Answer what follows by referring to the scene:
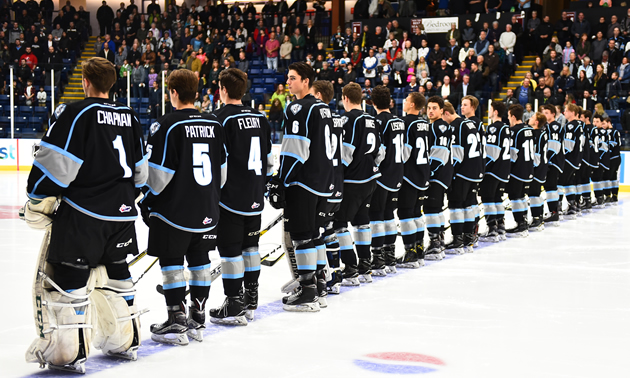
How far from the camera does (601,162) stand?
13.2 metres

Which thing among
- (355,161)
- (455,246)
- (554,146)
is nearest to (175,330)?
(355,161)

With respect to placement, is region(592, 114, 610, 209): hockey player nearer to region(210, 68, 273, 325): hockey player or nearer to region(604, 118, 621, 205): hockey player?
region(604, 118, 621, 205): hockey player

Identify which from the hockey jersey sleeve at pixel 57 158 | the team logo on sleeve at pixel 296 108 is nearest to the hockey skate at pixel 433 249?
the team logo on sleeve at pixel 296 108

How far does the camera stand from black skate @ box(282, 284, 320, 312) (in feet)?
16.8

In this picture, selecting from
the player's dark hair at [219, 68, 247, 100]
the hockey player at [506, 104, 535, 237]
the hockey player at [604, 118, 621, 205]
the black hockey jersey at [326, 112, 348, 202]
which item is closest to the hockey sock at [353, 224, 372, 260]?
the black hockey jersey at [326, 112, 348, 202]

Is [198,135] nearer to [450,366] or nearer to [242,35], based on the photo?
[450,366]

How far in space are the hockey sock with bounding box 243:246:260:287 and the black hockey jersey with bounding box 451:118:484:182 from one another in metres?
3.47

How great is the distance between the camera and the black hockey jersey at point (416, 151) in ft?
22.1

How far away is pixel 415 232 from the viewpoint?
6891 mm

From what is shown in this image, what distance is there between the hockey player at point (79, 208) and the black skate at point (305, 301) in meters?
1.60

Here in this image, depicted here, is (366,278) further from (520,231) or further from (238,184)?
(520,231)

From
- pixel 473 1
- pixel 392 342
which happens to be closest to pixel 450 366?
pixel 392 342

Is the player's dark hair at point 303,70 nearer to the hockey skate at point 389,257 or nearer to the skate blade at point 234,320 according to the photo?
the skate blade at point 234,320

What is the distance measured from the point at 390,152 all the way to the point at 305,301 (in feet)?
5.78
